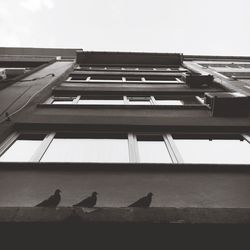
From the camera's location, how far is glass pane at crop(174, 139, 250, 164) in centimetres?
740

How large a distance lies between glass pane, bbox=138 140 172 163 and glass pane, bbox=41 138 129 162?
395 millimetres

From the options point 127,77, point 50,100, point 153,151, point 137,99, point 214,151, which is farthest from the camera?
point 127,77

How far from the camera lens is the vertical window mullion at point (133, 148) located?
7233 mm

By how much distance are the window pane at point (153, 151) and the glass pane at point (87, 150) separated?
394 millimetres

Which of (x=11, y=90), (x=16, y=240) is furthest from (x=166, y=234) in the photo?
(x=11, y=90)

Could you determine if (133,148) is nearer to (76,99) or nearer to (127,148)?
(127,148)

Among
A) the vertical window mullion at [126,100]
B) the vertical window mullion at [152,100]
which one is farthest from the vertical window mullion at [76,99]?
the vertical window mullion at [152,100]

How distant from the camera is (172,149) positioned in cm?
771

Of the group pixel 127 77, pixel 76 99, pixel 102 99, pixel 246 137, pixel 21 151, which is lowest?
pixel 246 137

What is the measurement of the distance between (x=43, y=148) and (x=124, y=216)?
173 inches

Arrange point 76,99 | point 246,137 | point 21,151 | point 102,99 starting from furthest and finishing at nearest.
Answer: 1. point 102,99
2. point 76,99
3. point 246,137
4. point 21,151

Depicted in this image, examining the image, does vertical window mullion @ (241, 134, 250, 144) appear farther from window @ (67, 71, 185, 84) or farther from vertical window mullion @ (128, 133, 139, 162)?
window @ (67, 71, 185, 84)

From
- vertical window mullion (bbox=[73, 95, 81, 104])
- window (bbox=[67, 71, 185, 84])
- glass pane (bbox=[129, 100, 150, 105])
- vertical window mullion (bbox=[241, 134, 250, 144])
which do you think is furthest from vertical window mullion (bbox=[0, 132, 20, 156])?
window (bbox=[67, 71, 185, 84])

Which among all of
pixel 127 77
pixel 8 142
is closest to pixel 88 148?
pixel 8 142
